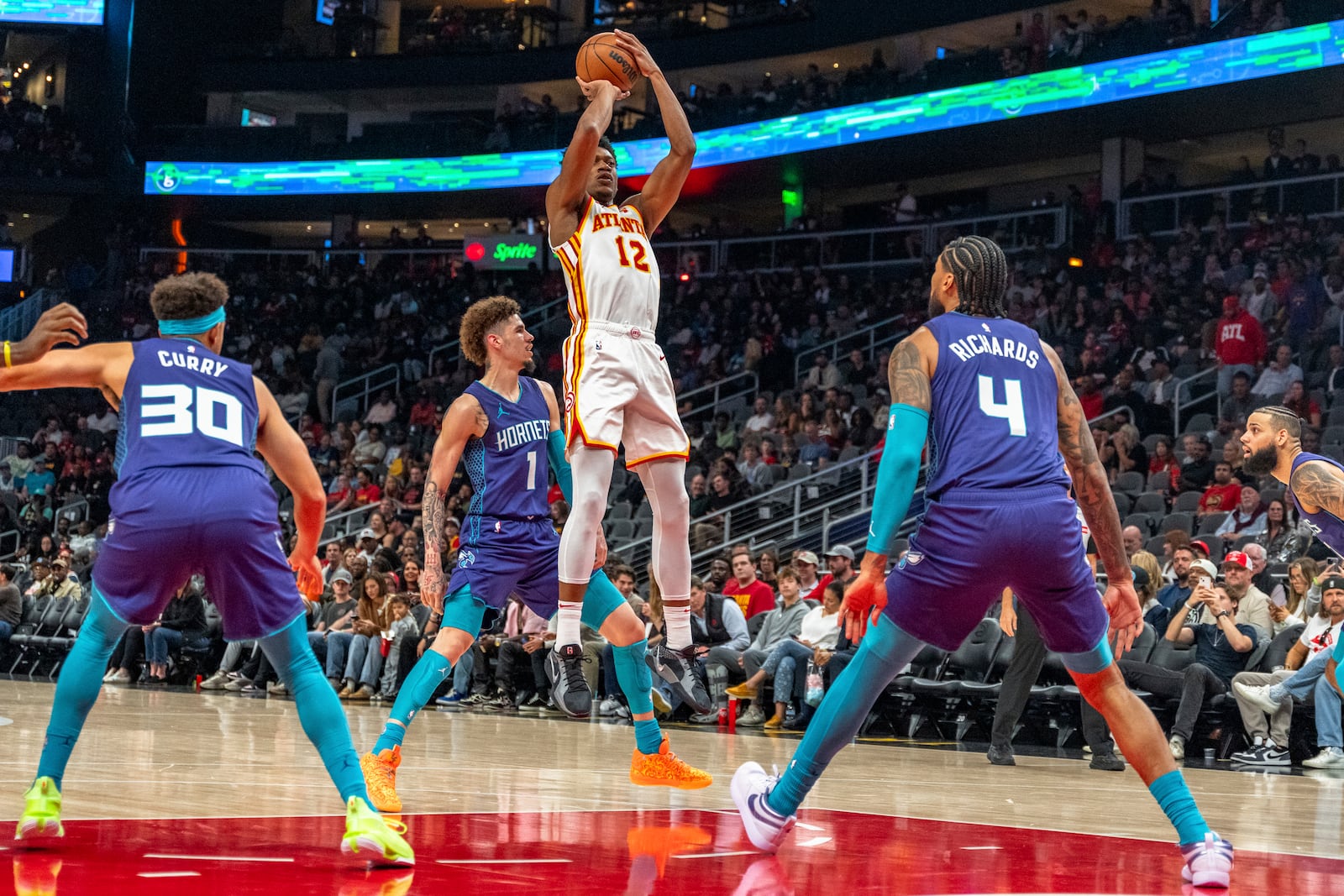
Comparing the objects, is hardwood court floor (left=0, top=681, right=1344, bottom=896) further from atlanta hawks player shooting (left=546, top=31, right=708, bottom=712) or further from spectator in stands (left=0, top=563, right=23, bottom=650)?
spectator in stands (left=0, top=563, right=23, bottom=650)

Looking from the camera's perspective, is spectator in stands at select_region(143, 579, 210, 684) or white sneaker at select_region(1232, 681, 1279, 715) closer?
white sneaker at select_region(1232, 681, 1279, 715)

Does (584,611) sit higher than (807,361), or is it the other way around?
(807,361)

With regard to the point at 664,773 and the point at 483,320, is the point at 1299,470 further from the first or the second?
the point at 483,320

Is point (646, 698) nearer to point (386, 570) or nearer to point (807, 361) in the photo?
point (386, 570)

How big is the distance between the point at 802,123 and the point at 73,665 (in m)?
19.9

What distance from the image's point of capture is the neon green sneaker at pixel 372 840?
12.2 feet

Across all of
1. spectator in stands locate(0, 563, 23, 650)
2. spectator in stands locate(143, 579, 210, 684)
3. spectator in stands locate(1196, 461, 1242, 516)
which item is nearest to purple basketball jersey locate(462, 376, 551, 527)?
spectator in stands locate(1196, 461, 1242, 516)

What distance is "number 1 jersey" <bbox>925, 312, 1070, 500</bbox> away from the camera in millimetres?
3977

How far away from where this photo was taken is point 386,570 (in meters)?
14.0

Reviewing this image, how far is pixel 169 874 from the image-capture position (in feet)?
11.6

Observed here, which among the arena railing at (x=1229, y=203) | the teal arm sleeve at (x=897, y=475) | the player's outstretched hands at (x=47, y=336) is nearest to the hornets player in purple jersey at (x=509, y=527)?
the player's outstretched hands at (x=47, y=336)

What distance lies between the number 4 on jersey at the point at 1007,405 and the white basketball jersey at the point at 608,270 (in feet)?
5.52

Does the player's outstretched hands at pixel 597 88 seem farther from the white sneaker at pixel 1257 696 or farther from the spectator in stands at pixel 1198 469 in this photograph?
the spectator in stands at pixel 1198 469

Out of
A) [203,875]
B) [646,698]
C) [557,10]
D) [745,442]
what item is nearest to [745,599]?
[745,442]
